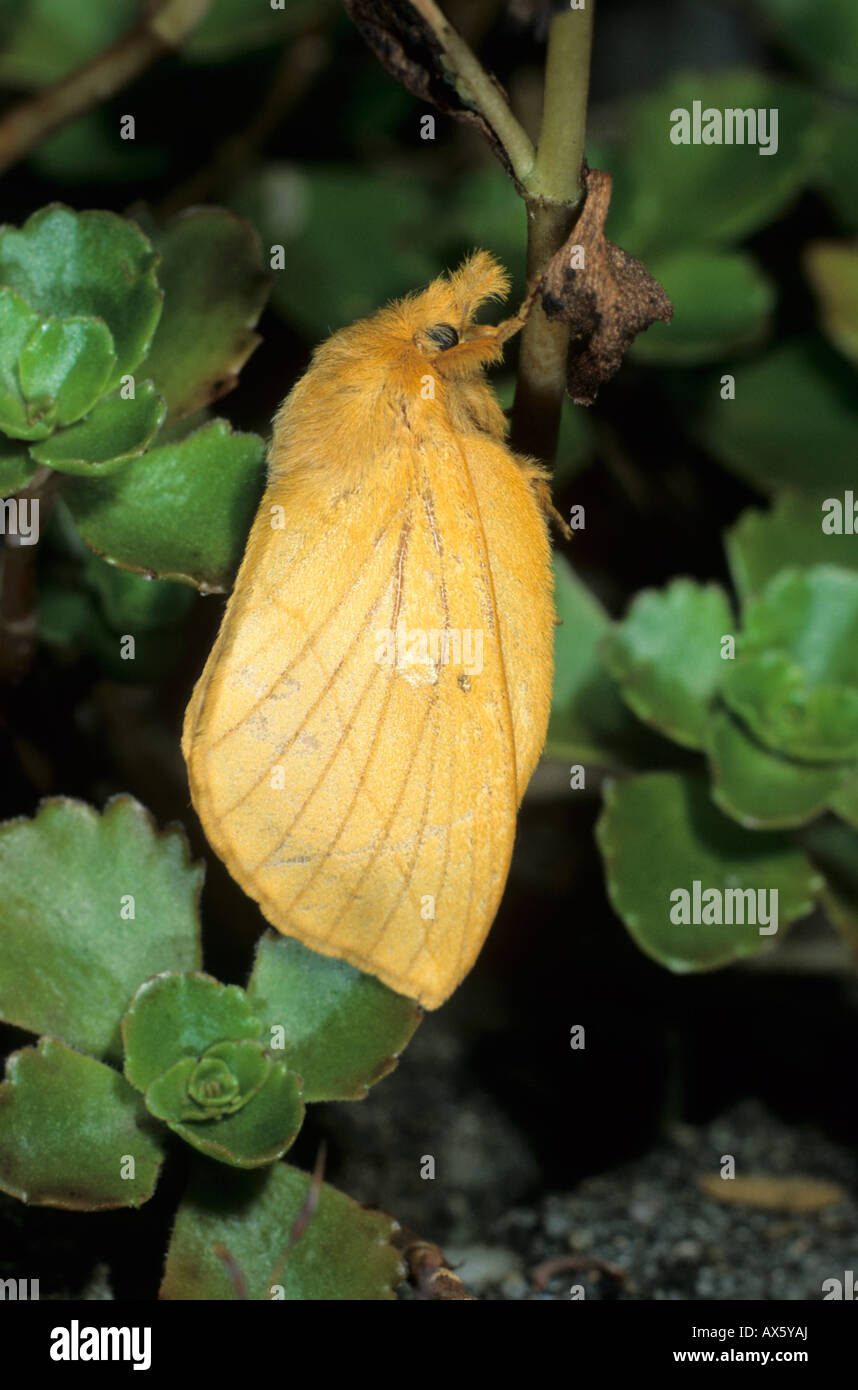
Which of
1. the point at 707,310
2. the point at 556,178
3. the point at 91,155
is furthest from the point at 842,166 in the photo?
the point at 556,178

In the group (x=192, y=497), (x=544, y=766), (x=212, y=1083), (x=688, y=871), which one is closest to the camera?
(x=212, y=1083)

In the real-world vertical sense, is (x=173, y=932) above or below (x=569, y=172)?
below

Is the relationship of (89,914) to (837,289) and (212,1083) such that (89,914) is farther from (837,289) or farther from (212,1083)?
(837,289)

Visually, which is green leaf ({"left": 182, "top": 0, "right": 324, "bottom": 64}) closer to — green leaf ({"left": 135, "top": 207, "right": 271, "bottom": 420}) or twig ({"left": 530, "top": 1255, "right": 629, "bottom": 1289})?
green leaf ({"left": 135, "top": 207, "right": 271, "bottom": 420})

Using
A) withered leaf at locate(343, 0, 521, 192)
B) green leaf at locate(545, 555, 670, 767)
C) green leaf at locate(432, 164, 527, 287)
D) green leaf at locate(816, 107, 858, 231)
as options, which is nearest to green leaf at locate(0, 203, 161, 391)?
withered leaf at locate(343, 0, 521, 192)

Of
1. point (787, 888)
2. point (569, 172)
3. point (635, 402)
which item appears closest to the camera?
point (569, 172)

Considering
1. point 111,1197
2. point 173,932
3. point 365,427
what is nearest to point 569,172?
point 365,427

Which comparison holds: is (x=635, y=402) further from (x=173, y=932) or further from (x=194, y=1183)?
(x=194, y=1183)

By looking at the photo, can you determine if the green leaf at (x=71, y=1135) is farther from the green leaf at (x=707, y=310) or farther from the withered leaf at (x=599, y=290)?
the green leaf at (x=707, y=310)

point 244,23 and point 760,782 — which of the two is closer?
point 760,782
